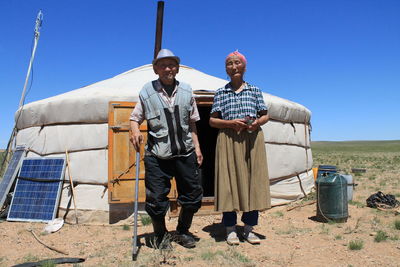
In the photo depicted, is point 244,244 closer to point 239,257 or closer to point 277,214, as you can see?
point 239,257

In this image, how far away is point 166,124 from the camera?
292cm

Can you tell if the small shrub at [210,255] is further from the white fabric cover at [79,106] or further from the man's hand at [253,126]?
the white fabric cover at [79,106]

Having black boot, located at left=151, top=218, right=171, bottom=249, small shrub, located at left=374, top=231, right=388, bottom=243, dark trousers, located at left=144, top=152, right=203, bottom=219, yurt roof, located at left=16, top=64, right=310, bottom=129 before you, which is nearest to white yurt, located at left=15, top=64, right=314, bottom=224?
yurt roof, located at left=16, top=64, right=310, bottom=129

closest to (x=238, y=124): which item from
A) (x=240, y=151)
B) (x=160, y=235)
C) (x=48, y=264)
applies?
(x=240, y=151)

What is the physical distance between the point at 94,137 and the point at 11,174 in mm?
1334

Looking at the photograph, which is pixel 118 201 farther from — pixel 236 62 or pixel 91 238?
pixel 236 62

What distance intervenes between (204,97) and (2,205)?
3.01 meters

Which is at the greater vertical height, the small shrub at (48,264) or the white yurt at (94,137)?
the white yurt at (94,137)

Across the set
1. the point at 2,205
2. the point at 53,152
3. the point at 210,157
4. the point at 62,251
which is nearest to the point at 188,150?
the point at 62,251

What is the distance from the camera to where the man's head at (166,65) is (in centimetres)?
294

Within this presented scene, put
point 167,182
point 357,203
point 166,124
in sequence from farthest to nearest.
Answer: point 357,203 < point 167,182 < point 166,124

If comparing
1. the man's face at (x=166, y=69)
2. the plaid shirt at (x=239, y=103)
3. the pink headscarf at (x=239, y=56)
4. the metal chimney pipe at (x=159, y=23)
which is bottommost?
the plaid shirt at (x=239, y=103)

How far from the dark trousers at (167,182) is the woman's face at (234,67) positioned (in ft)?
2.63

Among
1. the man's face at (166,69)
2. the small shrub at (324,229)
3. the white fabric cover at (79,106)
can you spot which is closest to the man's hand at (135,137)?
the man's face at (166,69)
